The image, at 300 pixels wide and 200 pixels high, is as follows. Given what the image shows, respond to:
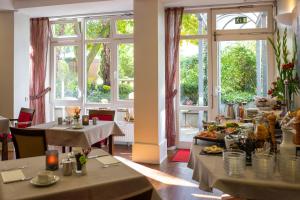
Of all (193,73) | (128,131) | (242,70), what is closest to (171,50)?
(193,73)

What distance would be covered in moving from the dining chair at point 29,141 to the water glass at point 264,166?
2037mm

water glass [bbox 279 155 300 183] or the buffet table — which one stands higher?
water glass [bbox 279 155 300 183]

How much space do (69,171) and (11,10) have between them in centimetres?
500

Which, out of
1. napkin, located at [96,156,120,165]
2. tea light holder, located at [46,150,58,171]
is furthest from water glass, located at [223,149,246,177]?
tea light holder, located at [46,150,58,171]

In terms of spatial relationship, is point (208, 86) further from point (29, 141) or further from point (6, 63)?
point (6, 63)

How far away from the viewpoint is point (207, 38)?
18.3ft

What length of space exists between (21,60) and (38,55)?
547 millimetres

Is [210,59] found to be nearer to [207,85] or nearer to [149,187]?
[207,85]

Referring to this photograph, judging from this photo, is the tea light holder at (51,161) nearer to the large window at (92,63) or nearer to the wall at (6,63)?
the large window at (92,63)

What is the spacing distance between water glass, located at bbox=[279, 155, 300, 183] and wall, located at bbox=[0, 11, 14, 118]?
18.0 feet

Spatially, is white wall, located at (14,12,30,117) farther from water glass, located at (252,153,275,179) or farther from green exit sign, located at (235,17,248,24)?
water glass, located at (252,153,275,179)

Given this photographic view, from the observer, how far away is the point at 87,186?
1568mm

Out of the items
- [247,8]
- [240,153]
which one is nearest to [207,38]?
[247,8]

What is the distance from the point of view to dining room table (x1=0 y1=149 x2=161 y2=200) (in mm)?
1493
